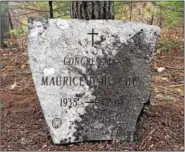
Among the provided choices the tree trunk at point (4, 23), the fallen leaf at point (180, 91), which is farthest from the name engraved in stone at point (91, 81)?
the tree trunk at point (4, 23)

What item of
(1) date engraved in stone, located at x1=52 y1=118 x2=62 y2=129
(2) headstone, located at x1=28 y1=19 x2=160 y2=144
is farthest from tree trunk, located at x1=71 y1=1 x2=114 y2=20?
(1) date engraved in stone, located at x1=52 y1=118 x2=62 y2=129

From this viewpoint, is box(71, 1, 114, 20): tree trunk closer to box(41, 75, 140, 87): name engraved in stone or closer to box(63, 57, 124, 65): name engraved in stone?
box(63, 57, 124, 65): name engraved in stone

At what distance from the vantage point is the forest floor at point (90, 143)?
4.04 meters

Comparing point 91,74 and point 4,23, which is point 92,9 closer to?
point 91,74

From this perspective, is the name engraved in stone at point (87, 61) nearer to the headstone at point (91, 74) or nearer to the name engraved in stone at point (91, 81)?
the headstone at point (91, 74)

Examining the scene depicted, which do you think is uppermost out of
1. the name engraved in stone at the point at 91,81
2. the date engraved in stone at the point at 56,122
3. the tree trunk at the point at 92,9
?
the tree trunk at the point at 92,9

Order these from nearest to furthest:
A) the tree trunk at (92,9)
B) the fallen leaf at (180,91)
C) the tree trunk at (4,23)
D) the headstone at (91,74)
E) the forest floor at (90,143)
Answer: the headstone at (91,74), the forest floor at (90,143), the tree trunk at (92,9), the fallen leaf at (180,91), the tree trunk at (4,23)

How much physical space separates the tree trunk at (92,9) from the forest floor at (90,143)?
3.82 feet

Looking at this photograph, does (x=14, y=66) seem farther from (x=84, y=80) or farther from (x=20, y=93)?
(x=84, y=80)

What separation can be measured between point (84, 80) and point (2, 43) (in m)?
4.84

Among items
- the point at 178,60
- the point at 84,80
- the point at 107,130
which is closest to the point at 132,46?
the point at 84,80

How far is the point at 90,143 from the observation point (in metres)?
4.09

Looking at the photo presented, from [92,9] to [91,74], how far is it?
67cm

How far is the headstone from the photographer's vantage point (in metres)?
3.93
